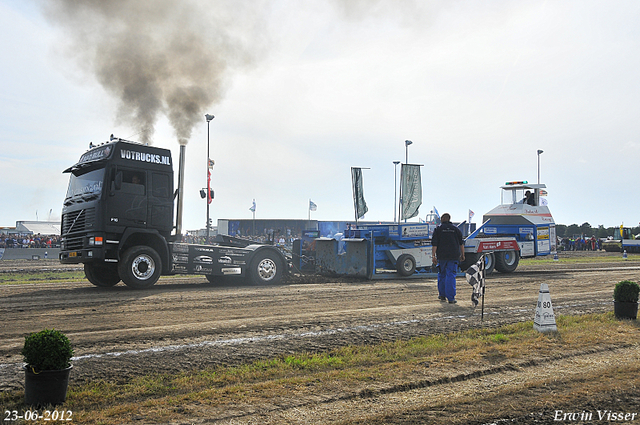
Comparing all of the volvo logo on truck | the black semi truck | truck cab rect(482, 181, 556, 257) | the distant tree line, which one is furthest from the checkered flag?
the distant tree line

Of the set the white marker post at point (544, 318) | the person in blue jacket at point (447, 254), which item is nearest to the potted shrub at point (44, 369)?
the white marker post at point (544, 318)

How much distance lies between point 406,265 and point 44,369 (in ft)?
42.1

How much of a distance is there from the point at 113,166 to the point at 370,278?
25.5 feet

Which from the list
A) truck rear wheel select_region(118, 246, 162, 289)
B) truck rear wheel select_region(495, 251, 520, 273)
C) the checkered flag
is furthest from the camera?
truck rear wheel select_region(495, 251, 520, 273)

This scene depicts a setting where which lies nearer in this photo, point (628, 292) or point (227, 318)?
point (628, 292)

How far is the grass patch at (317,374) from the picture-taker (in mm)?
4156

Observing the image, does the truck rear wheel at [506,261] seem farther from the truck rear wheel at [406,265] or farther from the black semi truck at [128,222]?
the black semi truck at [128,222]

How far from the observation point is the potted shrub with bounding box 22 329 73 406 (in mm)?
3986

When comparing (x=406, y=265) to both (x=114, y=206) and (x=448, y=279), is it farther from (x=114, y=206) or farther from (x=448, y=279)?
(x=114, y=206)

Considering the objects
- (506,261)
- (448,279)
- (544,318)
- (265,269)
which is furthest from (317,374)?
(506,261)

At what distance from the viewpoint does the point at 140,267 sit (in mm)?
11859

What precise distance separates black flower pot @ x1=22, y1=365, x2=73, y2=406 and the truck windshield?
814cm

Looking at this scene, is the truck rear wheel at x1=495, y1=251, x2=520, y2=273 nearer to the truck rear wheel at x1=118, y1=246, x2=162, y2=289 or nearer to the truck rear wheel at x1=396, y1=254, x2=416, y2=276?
the truck rear wheel at x1=396, y1=254, x2=416, y2=276

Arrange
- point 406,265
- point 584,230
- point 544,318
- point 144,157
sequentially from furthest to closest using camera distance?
point 584,230 → point 406,265 → point 144,157 → point 544,318
